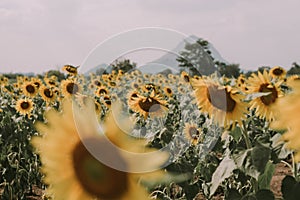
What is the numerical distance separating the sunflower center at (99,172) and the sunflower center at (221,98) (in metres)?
1.36

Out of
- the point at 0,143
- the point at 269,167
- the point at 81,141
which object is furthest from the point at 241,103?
the point at 0,143

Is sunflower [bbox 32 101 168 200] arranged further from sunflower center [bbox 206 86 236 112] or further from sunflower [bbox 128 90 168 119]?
sunflower [bbox 128 90 168 119]

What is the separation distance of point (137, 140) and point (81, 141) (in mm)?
113

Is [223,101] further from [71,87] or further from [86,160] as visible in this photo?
[71,87]


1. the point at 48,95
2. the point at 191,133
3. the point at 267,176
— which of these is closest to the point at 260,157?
the point at 267,176

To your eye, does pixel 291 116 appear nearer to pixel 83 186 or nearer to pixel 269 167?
pixel 83 186

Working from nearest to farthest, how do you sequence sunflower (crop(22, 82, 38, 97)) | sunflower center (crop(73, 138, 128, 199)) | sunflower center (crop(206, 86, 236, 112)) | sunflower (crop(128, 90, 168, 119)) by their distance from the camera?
1. sunflower center (crop(73, 138, 128, 199))
2. sunflower center (crop(206, 86, 236, 112))
3. sunflower (crop(128, 90, 168, 119))
4. sunflower (crop(22, 82, 38, 97))

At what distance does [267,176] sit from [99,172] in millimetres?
1297

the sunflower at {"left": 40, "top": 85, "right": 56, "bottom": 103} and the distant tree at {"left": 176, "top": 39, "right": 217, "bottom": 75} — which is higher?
the sunflower at {"left": 40, "top": 85, "right": 56, "bottom": 103}

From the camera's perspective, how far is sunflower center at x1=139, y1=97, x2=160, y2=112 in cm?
420

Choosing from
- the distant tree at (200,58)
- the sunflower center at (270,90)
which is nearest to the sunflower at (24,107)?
the distant tree at (200,58)

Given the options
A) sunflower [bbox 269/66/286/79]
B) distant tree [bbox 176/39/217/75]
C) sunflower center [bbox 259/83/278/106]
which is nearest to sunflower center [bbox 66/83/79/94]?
distant tree [bbox 176/39/217/75]

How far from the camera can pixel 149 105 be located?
168 inches

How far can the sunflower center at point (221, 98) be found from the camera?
7.26ft
